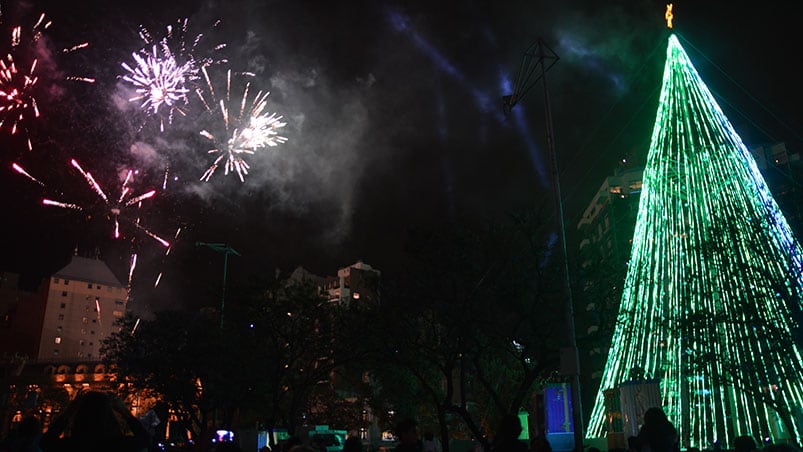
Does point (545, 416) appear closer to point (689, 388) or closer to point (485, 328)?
point (485, 328)

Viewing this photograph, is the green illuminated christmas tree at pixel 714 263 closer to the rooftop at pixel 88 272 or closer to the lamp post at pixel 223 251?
the lamp post at pixel 223 251

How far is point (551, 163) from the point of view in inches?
680

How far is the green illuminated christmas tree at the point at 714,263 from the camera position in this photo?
19719 millimetres

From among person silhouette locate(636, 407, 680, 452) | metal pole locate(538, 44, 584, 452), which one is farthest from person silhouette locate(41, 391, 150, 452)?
metal pole locate(538, 44, 584, 452)

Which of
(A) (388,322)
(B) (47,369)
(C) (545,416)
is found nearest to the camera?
(C) (545,416)

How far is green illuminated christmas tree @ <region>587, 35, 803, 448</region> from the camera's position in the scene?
19719 millimetres

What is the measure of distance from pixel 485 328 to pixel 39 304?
125 meters

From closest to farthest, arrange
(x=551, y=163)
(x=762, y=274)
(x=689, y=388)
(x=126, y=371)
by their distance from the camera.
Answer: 1. (x=551, y=163)
2. (x=762, y=274)
3. (x=689, y=388)
4. (x=126, y=371)

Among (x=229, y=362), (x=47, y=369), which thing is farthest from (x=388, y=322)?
(x=47, y=369)

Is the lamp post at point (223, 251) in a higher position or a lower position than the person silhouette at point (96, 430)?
higher

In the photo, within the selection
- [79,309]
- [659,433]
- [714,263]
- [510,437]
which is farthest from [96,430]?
[79,309]

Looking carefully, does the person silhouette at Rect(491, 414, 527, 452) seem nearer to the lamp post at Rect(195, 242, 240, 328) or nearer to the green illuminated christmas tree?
the green illuminated christmas tree

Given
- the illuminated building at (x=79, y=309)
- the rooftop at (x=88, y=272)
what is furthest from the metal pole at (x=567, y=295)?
the rooftop at (x=88, y=272)

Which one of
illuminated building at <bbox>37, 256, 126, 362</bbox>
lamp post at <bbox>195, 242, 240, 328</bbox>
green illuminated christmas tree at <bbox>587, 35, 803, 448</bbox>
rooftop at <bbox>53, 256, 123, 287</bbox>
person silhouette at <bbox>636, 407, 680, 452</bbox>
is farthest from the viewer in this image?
rooftop at <bbox>53, 256, 123, 287</bbox>
